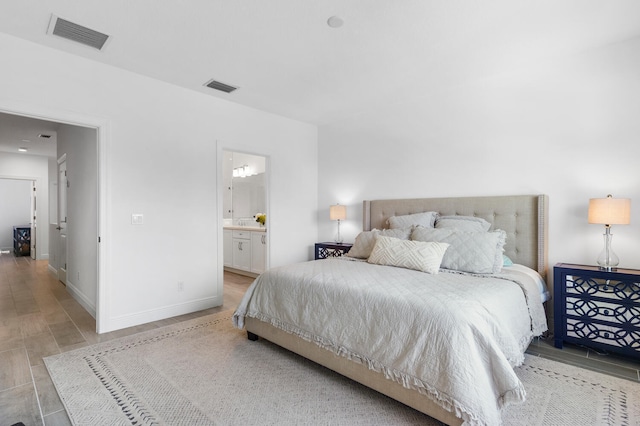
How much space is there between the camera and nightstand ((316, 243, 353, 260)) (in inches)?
175

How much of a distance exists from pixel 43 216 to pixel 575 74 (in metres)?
10.1

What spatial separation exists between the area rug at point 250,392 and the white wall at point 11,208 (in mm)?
9900

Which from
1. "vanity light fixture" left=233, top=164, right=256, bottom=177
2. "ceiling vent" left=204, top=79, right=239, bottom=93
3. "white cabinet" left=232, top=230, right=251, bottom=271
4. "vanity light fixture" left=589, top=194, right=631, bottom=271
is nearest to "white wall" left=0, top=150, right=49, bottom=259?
"vanity light fixture" left=233, top=164, right=256, bottom=177

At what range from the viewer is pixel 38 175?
7531 mm

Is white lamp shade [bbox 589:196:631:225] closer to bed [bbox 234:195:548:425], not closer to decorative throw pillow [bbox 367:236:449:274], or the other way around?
bed [bbox 234:195:548:425]

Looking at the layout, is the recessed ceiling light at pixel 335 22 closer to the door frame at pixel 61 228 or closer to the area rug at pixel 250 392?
the area rug at pixel 250 392

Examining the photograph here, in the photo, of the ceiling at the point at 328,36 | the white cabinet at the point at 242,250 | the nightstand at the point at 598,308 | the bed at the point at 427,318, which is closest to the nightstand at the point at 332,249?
the bed at the point at 427,318

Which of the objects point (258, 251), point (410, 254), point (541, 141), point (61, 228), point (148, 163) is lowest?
point (258, 251)

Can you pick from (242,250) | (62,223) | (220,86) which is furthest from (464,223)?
(62,223)

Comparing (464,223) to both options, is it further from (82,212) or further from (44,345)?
(82,212)

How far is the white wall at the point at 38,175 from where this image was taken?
7.11 metres

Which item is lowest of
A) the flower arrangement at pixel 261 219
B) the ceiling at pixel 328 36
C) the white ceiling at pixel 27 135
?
the flower arrangement at pixel 261 219

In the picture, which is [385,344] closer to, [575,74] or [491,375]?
[491,375]

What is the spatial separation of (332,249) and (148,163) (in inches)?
99.7
